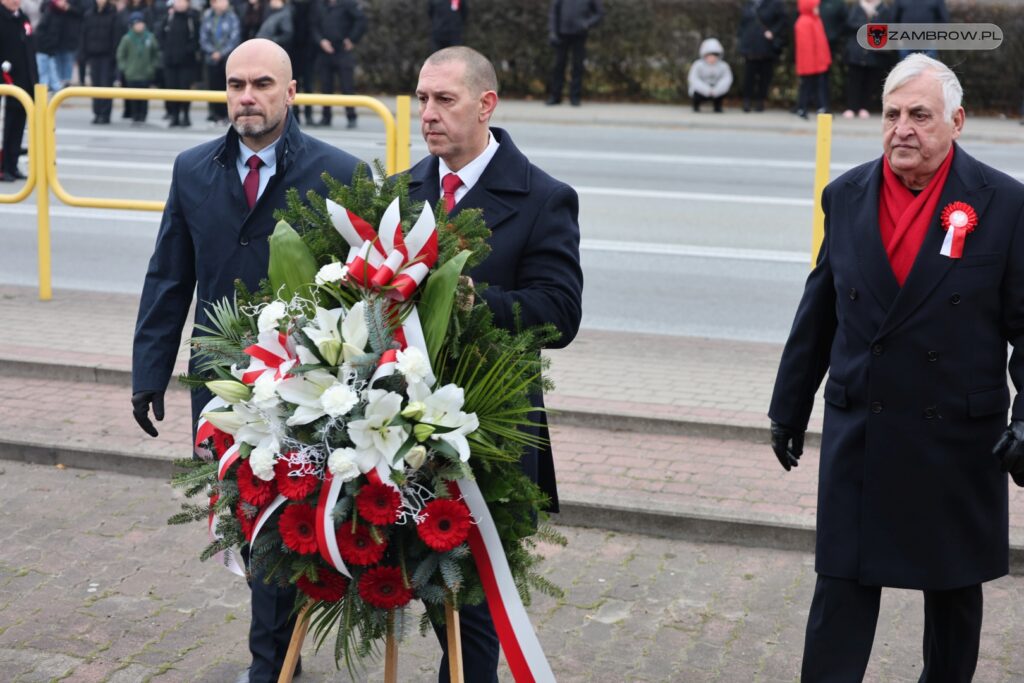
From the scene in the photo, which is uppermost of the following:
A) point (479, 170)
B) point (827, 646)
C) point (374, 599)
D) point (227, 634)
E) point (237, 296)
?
point (479, 170)

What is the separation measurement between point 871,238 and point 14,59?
1468 centimetres

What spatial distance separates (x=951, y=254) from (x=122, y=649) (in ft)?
9.97

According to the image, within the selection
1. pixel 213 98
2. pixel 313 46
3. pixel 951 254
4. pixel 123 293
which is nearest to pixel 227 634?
pixel 951 254

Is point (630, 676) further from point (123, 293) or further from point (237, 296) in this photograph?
point (123, 293)

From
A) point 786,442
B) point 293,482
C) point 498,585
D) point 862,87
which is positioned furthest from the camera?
point 862,87

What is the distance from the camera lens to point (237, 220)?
4.66 metres

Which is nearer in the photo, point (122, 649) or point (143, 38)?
point (122, 649)

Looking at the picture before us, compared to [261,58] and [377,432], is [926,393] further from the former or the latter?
[261,58]

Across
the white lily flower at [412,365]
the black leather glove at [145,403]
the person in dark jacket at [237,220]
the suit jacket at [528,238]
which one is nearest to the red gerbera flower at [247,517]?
the white lily flower at [412,365]

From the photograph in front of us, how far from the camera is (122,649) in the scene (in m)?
5.00

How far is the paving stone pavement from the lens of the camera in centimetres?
491

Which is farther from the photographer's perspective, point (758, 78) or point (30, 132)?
point (758, 78)

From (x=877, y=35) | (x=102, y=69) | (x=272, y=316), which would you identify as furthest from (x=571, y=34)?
(x=272, y=316)

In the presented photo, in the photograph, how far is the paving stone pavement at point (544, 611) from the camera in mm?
4906
